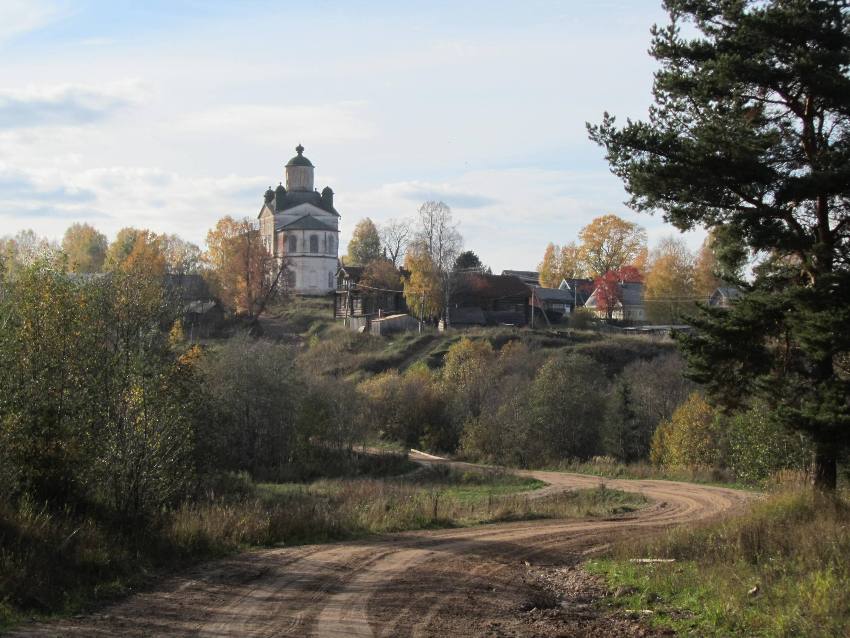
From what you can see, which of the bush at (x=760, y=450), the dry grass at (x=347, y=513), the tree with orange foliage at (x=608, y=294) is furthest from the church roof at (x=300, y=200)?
the bush at (x=760, y=450)

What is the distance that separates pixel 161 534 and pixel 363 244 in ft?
342

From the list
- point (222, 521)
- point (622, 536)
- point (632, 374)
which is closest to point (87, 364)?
point (222, 521)

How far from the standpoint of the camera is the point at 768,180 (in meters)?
17.1

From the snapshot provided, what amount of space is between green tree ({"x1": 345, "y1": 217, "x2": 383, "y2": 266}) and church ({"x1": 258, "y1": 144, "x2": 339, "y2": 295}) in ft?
41.4

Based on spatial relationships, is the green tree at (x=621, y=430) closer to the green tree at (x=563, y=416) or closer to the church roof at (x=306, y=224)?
the green tree at (x=563, y=416)

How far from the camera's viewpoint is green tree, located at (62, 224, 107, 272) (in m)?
108

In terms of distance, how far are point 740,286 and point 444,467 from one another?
23617 mm

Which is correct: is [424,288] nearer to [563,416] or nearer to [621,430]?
[563,416]

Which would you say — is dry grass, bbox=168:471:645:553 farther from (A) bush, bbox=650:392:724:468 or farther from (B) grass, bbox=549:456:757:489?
(A) bush, bbox=650:392:724:468

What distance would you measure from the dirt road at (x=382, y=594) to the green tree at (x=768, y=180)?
15.5 feet

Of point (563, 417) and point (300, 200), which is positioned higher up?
point (300, 200)

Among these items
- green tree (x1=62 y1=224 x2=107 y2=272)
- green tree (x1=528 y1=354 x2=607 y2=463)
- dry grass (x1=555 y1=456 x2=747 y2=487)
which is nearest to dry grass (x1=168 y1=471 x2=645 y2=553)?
dry grass (x1=555 y1=456 x2=747 y2=487)

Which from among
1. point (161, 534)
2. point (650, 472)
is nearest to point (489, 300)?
point (650, 472)

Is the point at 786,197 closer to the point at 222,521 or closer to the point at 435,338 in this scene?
the point at 222,521
